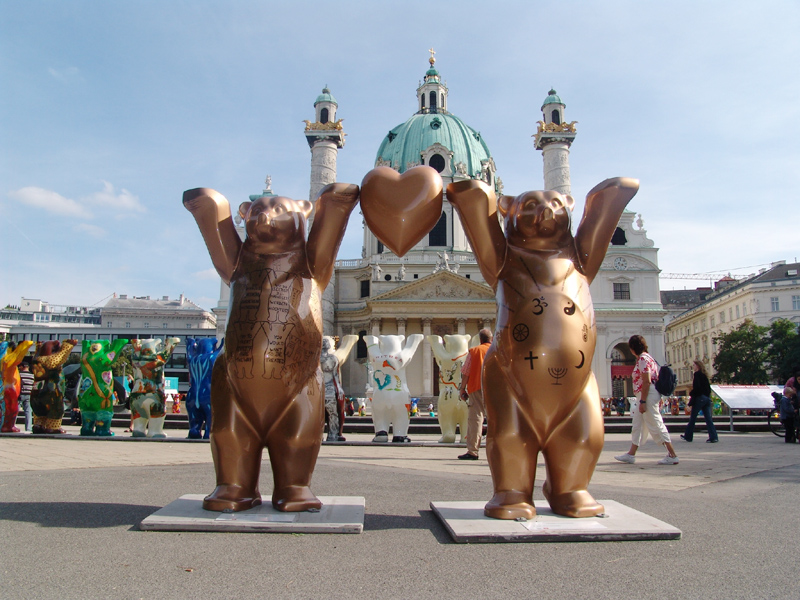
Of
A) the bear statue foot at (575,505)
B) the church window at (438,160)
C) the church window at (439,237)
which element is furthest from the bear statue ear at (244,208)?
the church window at (438,160)

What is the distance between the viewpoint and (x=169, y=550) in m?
2.76

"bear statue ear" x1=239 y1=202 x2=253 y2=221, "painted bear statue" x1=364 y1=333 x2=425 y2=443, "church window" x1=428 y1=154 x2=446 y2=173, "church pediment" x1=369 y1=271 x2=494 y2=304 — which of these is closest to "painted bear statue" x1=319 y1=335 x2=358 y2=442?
"painted bear statue" x1=364 y1=333 x2=425 y2=443

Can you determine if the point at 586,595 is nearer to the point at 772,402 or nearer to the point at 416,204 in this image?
the point at 416,204

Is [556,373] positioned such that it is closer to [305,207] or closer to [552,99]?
[305,207]

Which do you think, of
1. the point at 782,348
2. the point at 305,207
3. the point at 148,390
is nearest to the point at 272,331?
the point at 305,207

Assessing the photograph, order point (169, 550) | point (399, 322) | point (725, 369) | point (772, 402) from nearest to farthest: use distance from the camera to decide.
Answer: point (169, 550), point (772, 402), point (399, 322), point (725, 369)

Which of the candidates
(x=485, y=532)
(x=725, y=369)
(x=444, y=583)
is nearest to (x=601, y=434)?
(x=485, y=532)

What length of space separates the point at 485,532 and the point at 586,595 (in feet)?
2.68

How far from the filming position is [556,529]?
306 centimetres

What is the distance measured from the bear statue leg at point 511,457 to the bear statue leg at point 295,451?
3.39 ft

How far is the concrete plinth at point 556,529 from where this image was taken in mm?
2992

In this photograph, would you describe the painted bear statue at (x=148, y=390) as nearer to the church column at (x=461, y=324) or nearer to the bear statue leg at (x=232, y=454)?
the bear statue leg at (x=232, y=454)

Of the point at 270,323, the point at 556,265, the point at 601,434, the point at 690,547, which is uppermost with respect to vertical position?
the point at 556,265

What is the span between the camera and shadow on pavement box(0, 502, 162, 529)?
3.29 metres
